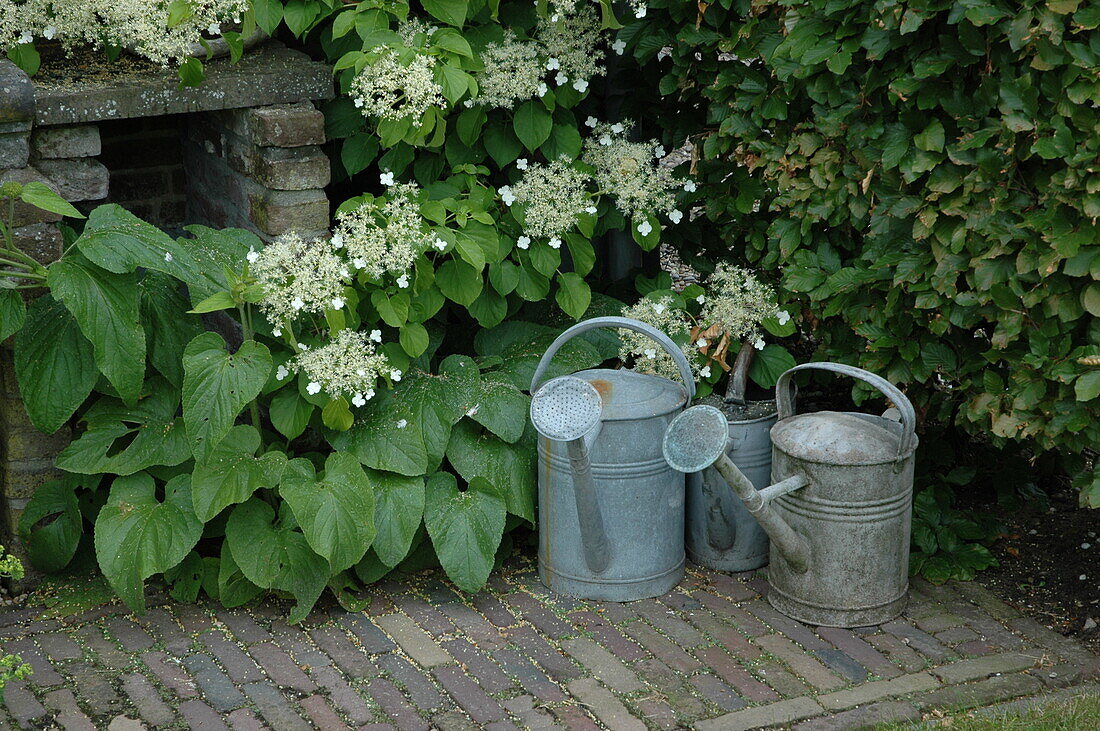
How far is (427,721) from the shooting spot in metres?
3.20

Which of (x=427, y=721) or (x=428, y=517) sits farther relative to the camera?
(x=428, y=517)

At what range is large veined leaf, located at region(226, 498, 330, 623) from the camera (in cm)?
361

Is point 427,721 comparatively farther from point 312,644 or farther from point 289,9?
point 289,9

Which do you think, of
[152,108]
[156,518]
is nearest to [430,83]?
[152,108]

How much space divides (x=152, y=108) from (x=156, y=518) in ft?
4.29

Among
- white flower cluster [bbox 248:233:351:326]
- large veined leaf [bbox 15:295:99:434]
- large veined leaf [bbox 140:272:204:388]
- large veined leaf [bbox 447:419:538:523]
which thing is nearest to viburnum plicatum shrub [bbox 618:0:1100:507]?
large veined leaf [bbox 447:419:538:523]

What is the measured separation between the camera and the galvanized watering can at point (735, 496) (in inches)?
155

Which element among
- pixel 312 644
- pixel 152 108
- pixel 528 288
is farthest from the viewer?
pixel 528 288

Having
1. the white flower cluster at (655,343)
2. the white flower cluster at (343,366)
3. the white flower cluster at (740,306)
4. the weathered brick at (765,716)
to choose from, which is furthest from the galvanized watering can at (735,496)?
the white flower cluster at (343,366)

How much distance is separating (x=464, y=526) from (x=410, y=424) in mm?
371

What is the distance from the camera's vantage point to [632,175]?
4.21 meters

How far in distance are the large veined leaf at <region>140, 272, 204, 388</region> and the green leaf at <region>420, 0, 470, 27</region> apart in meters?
1.21

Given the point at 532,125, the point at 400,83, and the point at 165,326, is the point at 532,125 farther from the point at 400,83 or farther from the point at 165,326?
the point at 165,326

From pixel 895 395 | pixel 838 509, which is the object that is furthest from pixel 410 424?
pixel 895 395
